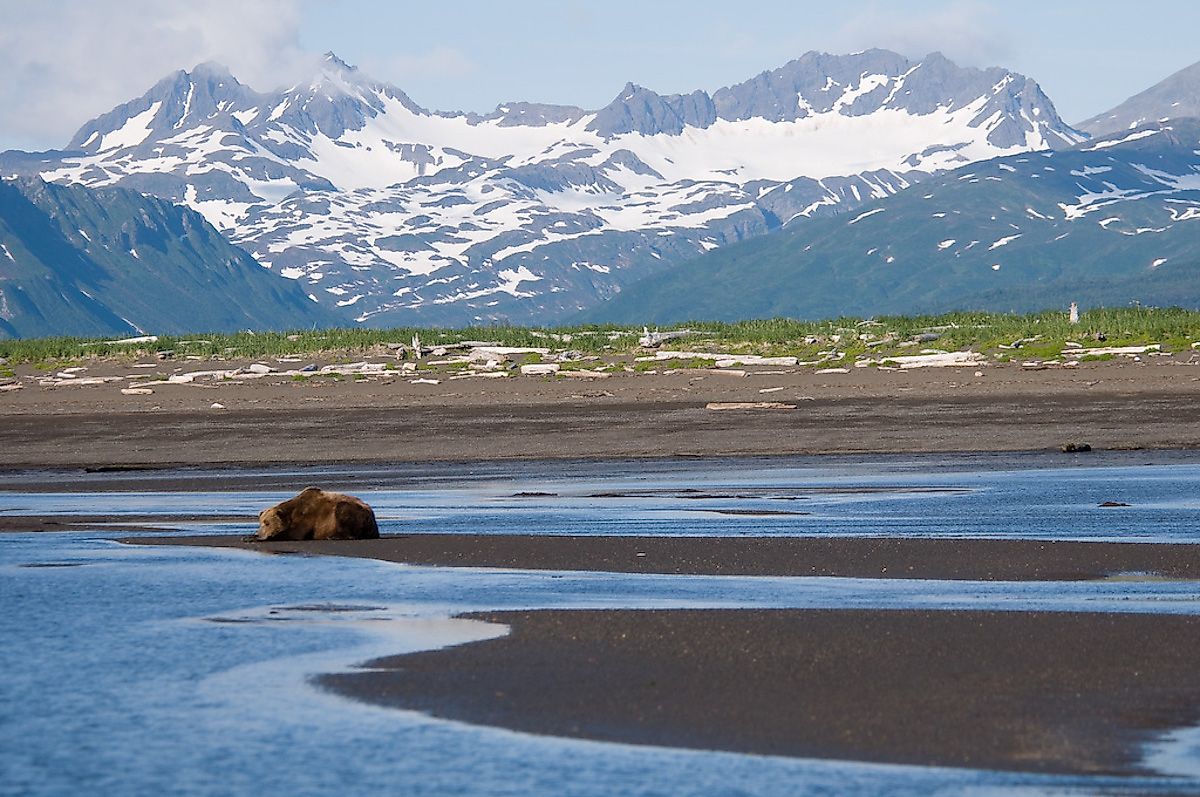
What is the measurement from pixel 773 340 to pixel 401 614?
58.0m

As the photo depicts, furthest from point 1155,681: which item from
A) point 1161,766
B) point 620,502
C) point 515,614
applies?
point 620,502

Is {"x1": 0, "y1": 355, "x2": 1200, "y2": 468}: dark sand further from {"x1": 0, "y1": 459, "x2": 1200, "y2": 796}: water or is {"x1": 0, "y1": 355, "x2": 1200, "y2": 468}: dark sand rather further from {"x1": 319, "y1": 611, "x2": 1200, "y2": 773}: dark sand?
{"x1": 319, "y1": 611, "x2": 1200, "y2": 773}: dark sand

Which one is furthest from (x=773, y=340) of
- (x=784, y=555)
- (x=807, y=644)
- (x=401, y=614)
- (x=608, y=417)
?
(x=807, y=644)

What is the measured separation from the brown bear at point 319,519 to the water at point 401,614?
1.27m

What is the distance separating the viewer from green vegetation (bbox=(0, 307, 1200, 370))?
62438mm

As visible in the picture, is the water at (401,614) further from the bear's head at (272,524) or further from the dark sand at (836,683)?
the bear's head at (272,524)

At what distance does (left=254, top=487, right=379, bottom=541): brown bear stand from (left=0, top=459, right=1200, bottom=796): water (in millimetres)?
1266

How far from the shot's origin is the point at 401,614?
15.1m

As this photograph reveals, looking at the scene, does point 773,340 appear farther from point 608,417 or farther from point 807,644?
point 807,644

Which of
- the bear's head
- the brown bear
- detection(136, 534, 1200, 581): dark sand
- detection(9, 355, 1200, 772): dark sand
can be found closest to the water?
detection(9, 355, 1200, 772): dark sand

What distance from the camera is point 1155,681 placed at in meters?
11.4

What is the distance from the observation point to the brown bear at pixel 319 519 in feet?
70.3

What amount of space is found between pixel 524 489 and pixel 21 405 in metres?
33.7

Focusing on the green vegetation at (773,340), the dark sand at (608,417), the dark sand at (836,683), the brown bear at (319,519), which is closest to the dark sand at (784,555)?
the brown bear at (319,519)
